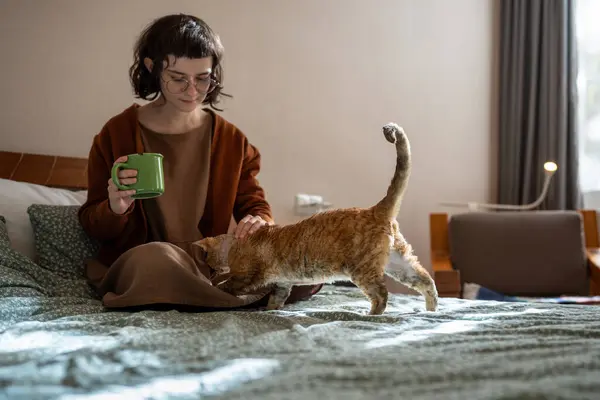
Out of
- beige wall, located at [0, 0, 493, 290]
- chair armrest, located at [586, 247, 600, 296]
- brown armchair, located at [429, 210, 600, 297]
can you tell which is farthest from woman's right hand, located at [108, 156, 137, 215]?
chair armrest, located at [586, 247, 600, 296]

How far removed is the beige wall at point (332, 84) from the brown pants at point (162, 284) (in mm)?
1281

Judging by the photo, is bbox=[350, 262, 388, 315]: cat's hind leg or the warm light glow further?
the warm light glow

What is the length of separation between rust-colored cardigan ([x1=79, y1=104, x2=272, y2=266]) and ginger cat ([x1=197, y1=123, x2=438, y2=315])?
25cm

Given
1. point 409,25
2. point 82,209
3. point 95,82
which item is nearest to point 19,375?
point 82,209

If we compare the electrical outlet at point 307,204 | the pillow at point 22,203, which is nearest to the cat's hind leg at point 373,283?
the pillow at point 22,203

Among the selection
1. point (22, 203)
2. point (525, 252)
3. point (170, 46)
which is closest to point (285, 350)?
point (170, 46)

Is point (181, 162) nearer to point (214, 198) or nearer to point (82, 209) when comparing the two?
point (214, 198)

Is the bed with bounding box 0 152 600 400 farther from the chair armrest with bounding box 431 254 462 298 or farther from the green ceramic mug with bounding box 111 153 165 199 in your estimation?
the chair armrest with bounding box 431 254 462 298

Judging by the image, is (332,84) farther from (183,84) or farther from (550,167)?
(183,84)

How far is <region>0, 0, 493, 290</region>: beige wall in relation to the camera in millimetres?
2707

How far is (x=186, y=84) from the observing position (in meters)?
1.78

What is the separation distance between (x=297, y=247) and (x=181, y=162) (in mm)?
556

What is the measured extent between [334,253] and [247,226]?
0.31 m

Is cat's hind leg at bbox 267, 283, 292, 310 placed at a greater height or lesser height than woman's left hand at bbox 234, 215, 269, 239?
lesser
